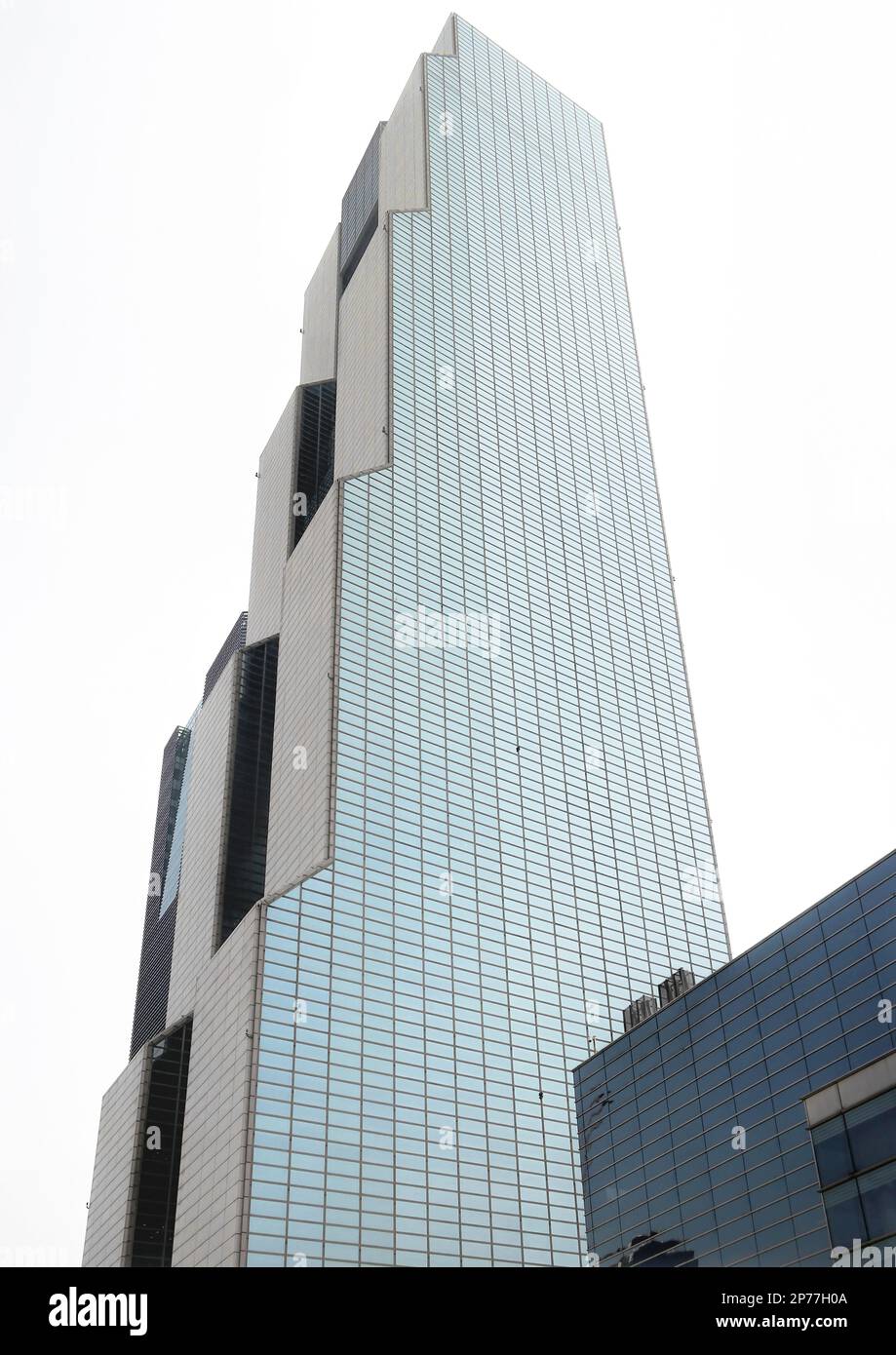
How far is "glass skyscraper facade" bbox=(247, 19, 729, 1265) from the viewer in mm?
91438

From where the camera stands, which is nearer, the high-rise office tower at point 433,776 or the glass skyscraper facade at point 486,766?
the glass skyscraper facade at point 486,766

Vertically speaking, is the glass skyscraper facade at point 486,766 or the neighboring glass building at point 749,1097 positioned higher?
the glass skyscraper facade at point 486,766

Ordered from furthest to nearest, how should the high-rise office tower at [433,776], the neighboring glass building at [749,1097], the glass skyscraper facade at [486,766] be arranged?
the high-rise office tower at [433,776] < the glass skyscraper facade at [486,766] < the neighboring glass building at [749,1097]

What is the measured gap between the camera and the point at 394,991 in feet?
324

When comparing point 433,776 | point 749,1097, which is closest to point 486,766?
point 433,776

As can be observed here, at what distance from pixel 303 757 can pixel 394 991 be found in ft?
76.6

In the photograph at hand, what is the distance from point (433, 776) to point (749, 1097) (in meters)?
58.4

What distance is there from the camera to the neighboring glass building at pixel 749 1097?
51.8 m

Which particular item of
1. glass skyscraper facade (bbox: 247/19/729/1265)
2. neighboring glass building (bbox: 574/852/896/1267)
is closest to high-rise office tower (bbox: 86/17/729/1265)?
glass skyscraper facade (bbox: 247/19/729/1265)

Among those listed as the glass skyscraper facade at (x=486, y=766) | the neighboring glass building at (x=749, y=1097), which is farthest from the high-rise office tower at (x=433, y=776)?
the neighboring glass building at (x=749, y=1097)

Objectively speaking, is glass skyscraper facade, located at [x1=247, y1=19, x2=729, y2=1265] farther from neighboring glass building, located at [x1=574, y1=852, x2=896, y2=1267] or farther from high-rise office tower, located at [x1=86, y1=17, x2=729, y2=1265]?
neighboring glass building, located at [x1=574, y1=852, x2=896, y2=1267]

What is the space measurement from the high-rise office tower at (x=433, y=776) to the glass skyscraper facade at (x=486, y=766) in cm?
31

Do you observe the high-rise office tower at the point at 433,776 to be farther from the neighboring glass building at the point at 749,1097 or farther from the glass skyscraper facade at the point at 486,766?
the neighboring glass building at the point at 749,1097
